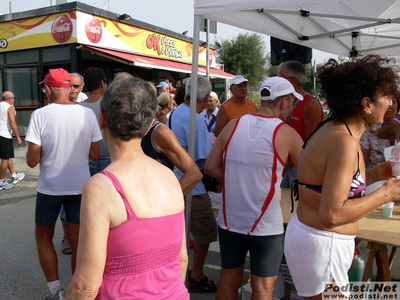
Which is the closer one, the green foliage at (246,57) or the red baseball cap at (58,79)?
the red baseball cap at (58,79)

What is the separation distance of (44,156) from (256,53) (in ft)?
109

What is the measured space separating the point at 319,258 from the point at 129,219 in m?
0.93

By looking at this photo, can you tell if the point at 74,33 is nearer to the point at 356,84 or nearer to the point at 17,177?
the point at 17,177

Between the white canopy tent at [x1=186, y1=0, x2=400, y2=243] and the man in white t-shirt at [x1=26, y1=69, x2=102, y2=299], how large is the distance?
2.67ft

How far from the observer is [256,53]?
112ft

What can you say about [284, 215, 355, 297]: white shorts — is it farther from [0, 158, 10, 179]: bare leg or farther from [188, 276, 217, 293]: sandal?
[0, 158, 10, 179]: bare leg

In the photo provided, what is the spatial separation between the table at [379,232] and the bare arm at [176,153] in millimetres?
720

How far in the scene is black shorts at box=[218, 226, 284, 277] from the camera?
7.36ft

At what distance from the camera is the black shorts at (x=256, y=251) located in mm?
2242

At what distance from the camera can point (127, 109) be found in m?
1.34

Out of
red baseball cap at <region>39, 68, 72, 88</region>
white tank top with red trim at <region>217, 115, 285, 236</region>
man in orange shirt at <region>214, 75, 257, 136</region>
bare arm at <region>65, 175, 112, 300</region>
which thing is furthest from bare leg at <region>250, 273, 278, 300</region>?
man in orange shirt at <region>214, 75, 257, 136</region>

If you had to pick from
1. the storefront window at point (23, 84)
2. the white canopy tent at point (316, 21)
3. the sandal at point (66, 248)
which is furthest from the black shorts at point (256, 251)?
the storefront window at point (23, 84)

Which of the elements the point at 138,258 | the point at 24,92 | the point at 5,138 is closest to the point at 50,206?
the point at 138,258

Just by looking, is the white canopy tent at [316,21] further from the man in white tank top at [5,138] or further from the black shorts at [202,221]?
the man in white tank top at [5,138]
